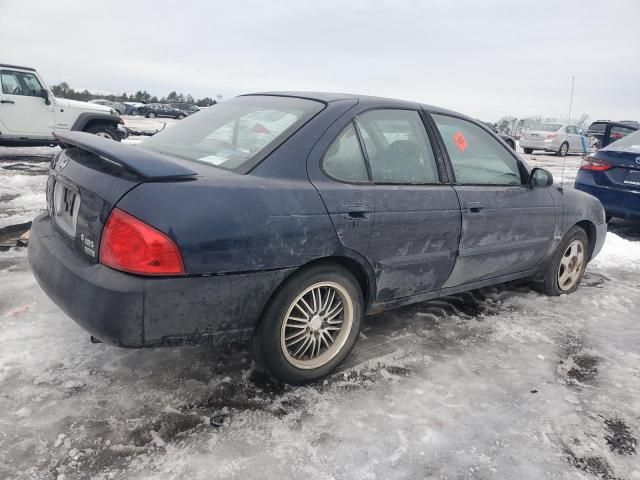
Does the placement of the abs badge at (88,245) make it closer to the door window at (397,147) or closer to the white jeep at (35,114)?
the door window at (397,147)

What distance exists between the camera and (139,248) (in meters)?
2.00

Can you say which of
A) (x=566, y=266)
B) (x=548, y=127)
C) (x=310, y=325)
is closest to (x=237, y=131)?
(x=310, y=325)

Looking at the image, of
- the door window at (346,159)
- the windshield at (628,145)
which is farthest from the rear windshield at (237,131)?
the windshield at (628,145)

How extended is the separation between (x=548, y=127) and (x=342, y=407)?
22.0 metres

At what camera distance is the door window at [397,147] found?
2.79 metres

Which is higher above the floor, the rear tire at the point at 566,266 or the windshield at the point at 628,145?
the windshield at the point at 628,145

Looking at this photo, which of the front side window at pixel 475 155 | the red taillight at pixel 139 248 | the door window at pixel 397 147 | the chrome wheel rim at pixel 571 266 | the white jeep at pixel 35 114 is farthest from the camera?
the white jeep at pixel 35 114

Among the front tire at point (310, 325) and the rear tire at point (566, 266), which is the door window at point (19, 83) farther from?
the rear tire at point (566, 266)

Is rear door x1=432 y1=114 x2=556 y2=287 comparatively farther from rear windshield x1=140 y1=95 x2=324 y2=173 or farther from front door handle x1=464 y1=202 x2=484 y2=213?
rear windshield x1=140 y1=95 x2=324 y2=173

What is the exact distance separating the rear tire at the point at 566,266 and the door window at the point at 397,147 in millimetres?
1707

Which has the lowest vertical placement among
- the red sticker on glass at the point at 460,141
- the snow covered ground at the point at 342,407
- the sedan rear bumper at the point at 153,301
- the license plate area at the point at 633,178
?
the snow covered ground at the point at 342,407

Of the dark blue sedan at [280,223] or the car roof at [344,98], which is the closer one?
the dark blue sedan at [280,223]

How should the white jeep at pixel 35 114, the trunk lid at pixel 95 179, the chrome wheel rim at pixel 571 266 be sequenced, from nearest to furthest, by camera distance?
the trunk lid at pixel 95 179, the chrome wheel rim at pixel 571 266, the white jeep at pixel 35 114

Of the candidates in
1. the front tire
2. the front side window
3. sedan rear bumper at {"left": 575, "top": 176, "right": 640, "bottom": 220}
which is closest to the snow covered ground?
the front tire
